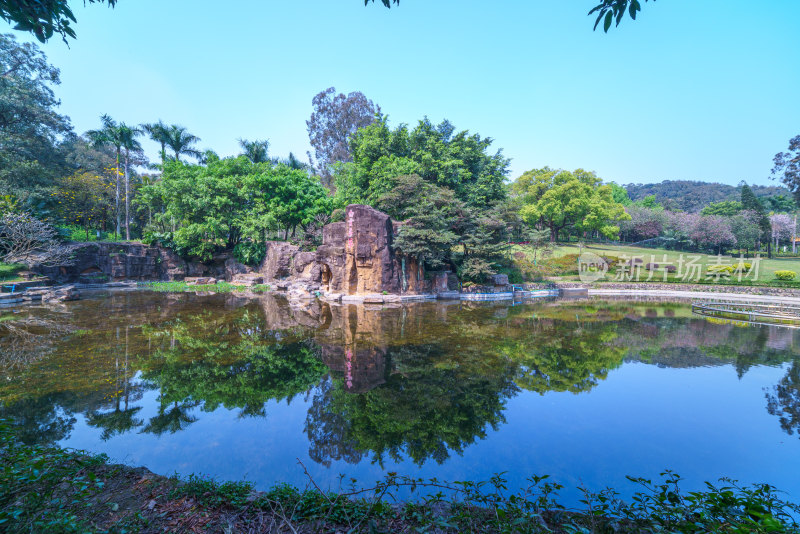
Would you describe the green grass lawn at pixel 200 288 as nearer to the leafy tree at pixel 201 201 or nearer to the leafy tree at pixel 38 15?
the leafy tree at pixel 201 201

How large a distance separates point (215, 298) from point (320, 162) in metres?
32.9

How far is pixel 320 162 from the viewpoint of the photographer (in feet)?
155

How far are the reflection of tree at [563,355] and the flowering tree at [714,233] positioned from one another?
30.2 meters

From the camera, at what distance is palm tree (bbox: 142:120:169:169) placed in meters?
27.3

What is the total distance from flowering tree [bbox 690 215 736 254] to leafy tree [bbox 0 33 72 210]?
55211 millimetres

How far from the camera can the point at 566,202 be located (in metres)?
36.8

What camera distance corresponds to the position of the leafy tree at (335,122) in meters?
44.9

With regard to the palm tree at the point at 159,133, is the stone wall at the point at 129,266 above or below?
below

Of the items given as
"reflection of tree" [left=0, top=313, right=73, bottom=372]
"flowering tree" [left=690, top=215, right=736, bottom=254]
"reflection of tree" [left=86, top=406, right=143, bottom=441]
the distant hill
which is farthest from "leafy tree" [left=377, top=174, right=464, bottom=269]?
the distant hill

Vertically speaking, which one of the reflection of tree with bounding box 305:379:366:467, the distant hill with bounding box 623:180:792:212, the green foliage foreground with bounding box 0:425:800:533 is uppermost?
the distant hill with bounding box 623:180:792:212

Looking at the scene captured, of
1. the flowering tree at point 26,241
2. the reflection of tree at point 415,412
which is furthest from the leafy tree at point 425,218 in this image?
the flowering tree at point 26,241

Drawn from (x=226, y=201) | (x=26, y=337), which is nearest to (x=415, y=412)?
(x=26, y=337)

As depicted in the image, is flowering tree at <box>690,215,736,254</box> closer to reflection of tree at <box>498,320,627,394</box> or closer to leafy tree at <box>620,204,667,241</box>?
leafy tree at <box>620,204,667,241</box>

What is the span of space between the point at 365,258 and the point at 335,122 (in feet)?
111
